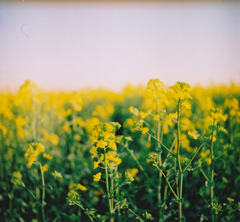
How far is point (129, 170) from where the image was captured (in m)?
2.45

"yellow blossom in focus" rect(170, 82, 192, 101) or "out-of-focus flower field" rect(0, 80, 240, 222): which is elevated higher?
"yellow blossom in focus" rect(170, 82, 192, 101)

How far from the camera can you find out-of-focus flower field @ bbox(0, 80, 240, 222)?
1587mm

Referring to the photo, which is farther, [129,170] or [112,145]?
[129,170]

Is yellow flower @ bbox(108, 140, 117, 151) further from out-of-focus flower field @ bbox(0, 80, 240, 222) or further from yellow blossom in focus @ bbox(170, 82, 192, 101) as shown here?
yellow blossom in focus @ bbox(170, 82, 192, 101)

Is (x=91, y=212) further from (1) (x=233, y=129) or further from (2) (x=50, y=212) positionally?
(1) (x=233, y=129)

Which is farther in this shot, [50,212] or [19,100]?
[19,100]

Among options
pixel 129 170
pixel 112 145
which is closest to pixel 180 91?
pixel 112 145

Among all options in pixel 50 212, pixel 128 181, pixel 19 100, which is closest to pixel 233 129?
pixel 128 181

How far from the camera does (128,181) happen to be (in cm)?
158

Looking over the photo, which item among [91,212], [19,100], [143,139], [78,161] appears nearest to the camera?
[91,212]

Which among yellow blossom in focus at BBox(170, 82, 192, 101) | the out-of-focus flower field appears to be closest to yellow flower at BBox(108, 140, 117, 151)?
the out-of-focus flower field

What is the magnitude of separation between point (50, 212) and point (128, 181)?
132 centimetres

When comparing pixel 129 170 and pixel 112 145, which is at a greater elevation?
pixel 112 145

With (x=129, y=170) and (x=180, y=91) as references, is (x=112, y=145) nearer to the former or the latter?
(x=180, y=91)
